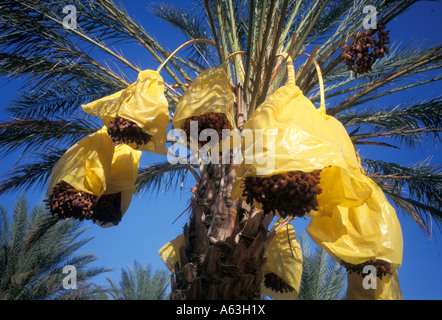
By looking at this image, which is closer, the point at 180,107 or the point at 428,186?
the point at 180,107

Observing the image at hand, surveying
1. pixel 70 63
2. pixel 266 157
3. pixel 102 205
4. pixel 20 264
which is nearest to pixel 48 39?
pixel 70 63

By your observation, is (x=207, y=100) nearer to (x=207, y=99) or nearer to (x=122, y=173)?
(x=207, y=99)

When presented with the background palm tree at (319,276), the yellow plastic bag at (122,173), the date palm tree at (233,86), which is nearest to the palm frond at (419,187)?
the date palm tree at (233,86)

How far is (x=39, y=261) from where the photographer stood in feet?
30.3

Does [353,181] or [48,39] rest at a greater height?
[48,39]

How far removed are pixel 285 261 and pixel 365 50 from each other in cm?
152

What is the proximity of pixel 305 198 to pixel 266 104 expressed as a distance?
0.50 meters

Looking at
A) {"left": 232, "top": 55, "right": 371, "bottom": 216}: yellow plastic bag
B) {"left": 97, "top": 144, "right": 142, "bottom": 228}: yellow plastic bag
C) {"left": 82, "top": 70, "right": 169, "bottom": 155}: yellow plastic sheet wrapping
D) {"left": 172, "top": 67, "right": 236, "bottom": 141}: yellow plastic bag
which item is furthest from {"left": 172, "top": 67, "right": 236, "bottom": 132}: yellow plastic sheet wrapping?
{"left": 97, "top": 144, "right": 142, "bottom": 228}: yellow plastic bag

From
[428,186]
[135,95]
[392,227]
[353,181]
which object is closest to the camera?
[353,181]

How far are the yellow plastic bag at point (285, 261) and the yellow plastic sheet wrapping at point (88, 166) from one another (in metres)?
1.28

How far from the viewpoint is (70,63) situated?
162 inches

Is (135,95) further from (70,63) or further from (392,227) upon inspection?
(70,63)

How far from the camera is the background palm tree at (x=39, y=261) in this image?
28.1 feet

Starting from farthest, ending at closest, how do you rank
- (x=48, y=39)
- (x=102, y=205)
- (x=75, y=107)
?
(x=75, y=107), (x=48, y=39), (x=102, y=205)
